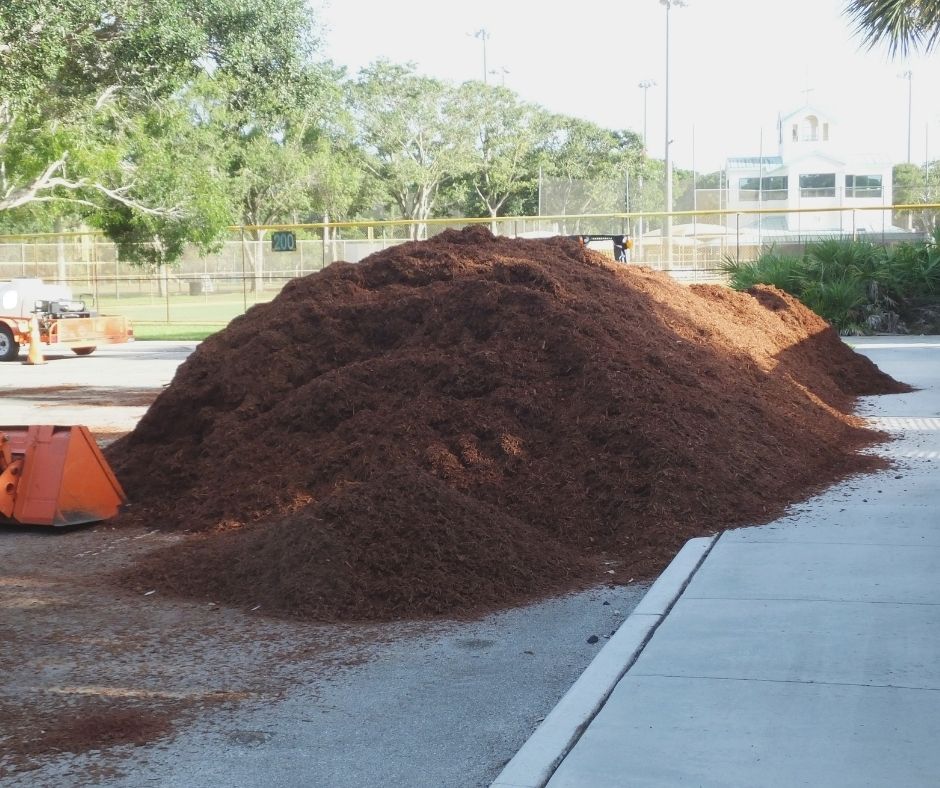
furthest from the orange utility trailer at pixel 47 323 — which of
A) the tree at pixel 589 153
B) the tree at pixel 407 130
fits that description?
the tree at pixel 589 153

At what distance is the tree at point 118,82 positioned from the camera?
59.3 feet

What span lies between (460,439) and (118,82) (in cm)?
1555

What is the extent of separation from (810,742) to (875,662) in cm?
96

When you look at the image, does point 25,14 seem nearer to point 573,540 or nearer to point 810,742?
point 573,540

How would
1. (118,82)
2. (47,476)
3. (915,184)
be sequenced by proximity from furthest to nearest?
(915,184) → (118,82) → (47,476)

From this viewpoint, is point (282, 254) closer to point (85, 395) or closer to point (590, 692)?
point (85, 395)

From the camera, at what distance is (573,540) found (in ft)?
24.4

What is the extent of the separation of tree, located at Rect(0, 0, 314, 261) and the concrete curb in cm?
1462

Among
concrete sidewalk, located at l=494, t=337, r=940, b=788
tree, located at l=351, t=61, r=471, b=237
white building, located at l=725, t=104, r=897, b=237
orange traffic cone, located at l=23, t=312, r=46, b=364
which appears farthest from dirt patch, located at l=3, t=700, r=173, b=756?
tree, located at l=351, t=61, r=471, b=237

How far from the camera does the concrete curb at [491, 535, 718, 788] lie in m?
3.84

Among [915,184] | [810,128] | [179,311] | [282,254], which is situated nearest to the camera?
[282,254]

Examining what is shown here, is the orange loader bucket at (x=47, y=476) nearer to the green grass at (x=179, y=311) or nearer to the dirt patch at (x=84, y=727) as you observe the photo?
the dirt patch at (x=84, y=727)

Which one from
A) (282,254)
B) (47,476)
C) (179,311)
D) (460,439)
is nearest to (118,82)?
(47,476)

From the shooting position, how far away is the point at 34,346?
2328cm
